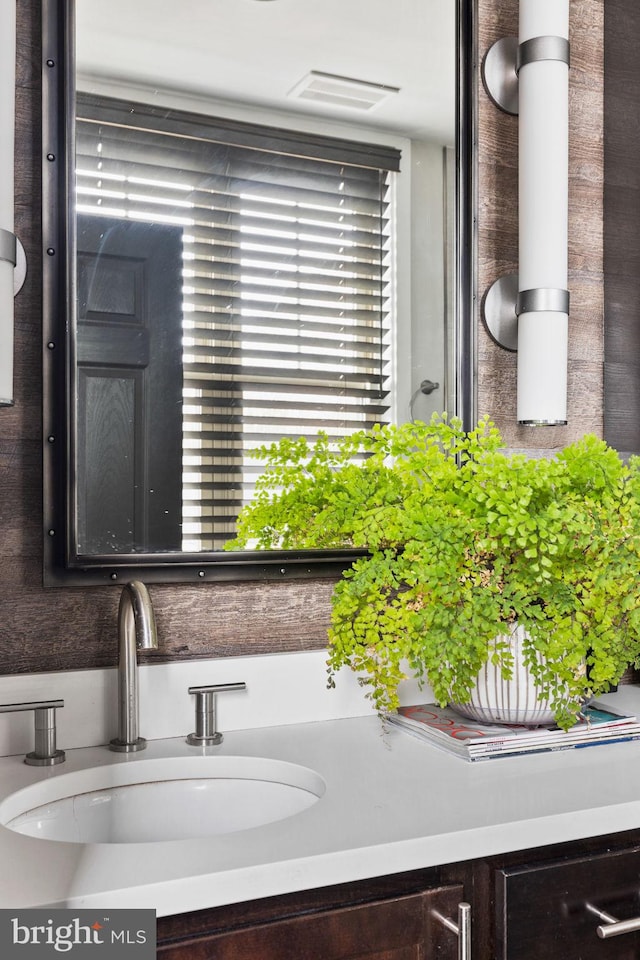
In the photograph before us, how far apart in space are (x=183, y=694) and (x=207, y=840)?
1.41 feet

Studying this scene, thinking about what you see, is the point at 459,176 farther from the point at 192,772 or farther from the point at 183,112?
the point at 192,772

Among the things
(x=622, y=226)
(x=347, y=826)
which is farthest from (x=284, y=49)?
(x=347, y=826)

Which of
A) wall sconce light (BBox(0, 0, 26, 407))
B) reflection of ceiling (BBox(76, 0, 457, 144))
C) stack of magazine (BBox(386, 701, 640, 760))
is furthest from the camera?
reflection of ceiling (BBox(76, 0, 457, 144))

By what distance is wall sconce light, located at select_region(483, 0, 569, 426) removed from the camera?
1519 mm

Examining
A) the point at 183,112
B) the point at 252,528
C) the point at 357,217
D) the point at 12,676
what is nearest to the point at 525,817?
the point at 252,528

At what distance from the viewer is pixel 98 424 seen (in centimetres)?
126

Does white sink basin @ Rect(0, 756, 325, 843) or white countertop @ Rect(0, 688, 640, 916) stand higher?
white countertop @ Rect(0, 688, 640, 916)

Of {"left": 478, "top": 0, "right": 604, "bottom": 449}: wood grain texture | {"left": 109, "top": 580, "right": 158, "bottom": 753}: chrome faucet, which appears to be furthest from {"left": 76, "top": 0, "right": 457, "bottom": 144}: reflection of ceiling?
{"left": 109, "top": 580, "right": 158, "bottom": 753}: chrome faucet

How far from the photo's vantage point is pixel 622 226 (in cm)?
173

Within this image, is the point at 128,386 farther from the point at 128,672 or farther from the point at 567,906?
the point at 567,906

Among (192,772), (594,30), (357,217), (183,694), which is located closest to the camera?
(192,772)

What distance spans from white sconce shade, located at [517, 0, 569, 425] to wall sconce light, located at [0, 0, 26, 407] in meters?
0.86

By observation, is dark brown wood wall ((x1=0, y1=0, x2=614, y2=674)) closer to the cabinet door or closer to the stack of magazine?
the stack of magazine

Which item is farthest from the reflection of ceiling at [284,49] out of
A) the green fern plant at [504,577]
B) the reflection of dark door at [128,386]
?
the green fern plant at [504,577]
